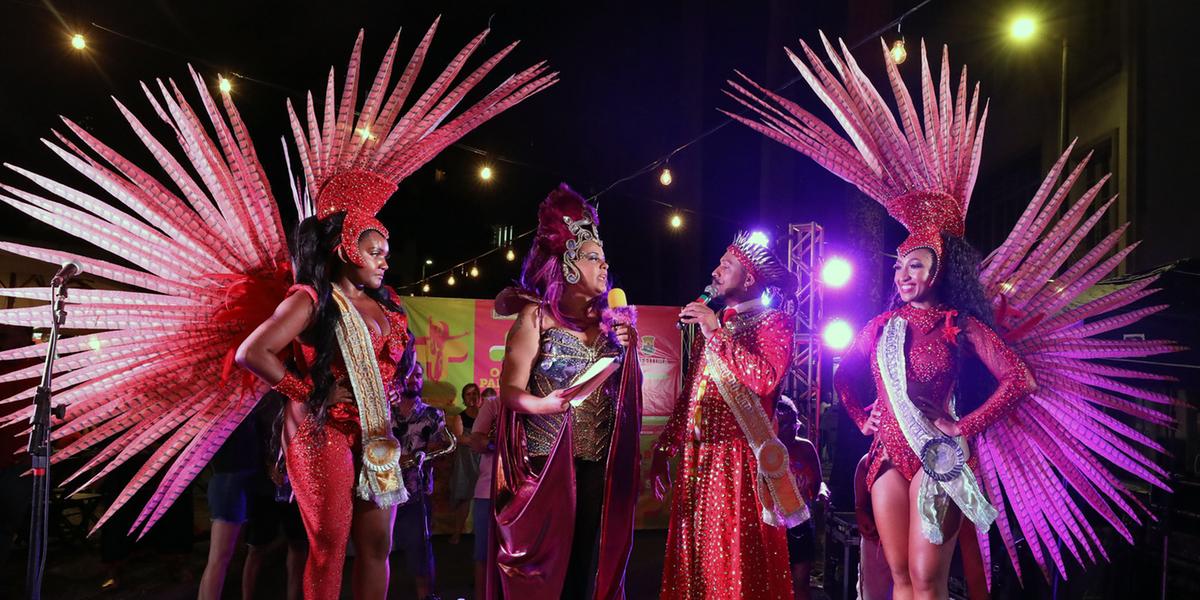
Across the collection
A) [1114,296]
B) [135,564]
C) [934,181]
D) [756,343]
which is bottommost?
[135,564]

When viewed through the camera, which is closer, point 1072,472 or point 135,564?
point 1072,472

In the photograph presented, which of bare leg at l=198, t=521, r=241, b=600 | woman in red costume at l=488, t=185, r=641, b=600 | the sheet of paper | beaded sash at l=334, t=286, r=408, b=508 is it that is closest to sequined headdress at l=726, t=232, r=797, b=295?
woman in red costume at l=488, t=185, r=641, b=600

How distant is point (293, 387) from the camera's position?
110 inches

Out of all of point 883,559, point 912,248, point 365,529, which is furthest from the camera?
point 883,559

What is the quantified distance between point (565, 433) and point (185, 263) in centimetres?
165

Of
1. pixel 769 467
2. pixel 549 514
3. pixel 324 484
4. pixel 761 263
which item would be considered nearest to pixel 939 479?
pixel 769 467

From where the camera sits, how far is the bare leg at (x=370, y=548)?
2.90 meters

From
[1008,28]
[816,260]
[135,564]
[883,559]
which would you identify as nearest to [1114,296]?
[883,559]

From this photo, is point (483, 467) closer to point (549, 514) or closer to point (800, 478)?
point (549, 514)

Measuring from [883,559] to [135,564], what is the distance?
6.05 meters

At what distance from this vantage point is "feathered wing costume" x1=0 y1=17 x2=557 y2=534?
2.70 m

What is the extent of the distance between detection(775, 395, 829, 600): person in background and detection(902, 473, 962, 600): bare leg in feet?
1.86

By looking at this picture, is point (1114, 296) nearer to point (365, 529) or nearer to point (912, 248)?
point (912, 248)

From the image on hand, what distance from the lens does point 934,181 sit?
132 inches
